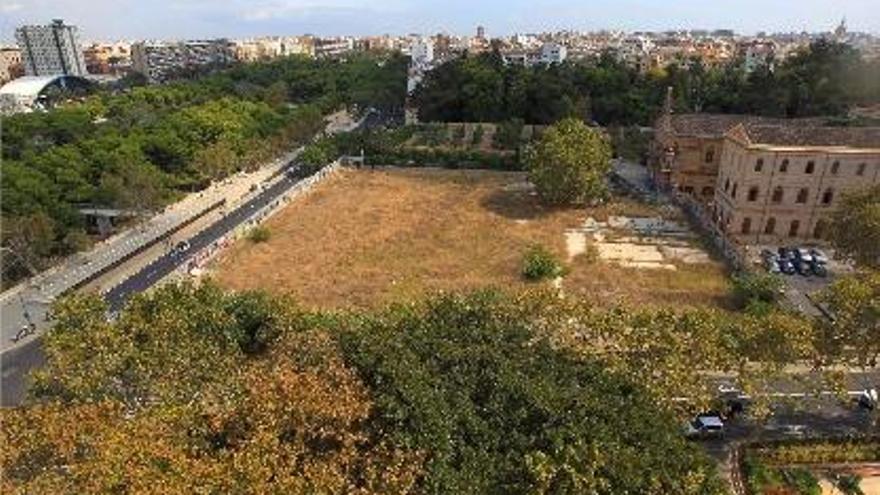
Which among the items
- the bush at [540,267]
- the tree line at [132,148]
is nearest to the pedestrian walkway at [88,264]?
the tree line at [132,148]

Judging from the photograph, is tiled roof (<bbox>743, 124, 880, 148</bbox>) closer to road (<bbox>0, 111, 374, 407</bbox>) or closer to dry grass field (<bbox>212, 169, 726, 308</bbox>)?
dry grass field (<bbox>212, 169, 726, 308</bbox>)

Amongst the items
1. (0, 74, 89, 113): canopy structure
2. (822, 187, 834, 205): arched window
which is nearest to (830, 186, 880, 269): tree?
(822, 187, 834, 205): arched window

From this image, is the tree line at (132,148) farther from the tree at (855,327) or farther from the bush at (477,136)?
the tree at (855,327)

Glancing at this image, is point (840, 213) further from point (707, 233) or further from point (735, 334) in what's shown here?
point (735, 334)

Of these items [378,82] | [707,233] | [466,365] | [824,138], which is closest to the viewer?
[466,365]

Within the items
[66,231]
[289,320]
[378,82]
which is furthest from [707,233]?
[378,82]

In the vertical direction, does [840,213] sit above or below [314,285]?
above
